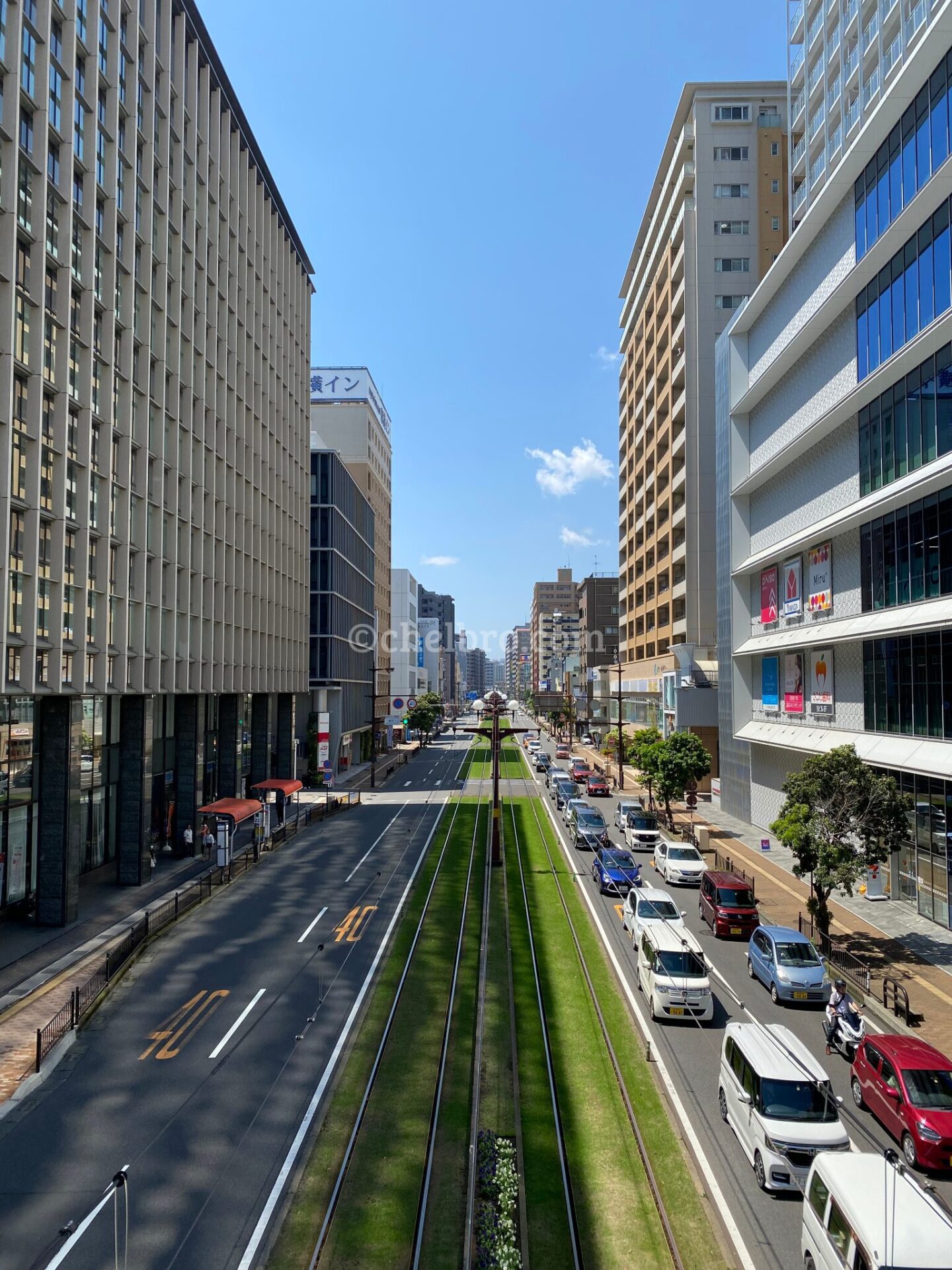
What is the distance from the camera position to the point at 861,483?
3425 centimetres

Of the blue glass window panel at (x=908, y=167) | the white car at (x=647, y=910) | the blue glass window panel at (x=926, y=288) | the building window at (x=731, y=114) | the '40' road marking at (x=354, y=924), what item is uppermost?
the building window at (x=731, y=114)

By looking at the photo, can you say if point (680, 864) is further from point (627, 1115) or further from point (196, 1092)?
point (196, 1092)

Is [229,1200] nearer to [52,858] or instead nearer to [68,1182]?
[68,1182]

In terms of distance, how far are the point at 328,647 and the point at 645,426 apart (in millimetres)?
37547

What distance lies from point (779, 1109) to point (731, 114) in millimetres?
74267

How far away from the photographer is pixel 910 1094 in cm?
1413

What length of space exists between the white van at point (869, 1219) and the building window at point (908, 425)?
2265 cm

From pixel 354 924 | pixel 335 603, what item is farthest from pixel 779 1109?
pixel 335 603

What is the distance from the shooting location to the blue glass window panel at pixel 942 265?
26.4m

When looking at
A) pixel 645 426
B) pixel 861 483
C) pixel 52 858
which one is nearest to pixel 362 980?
pixel 52 858

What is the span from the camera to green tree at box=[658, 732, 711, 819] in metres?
45.2

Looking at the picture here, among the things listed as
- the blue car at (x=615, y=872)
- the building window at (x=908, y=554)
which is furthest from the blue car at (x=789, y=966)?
the building window at (x=908, y=554)

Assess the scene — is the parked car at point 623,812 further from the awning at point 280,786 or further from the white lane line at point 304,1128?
the white lane line at point 304,1128

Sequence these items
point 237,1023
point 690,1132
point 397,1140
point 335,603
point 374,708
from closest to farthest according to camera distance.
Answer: point 397,1140
point 690,1132
point 237,1023
point 335,603
point 374,708
